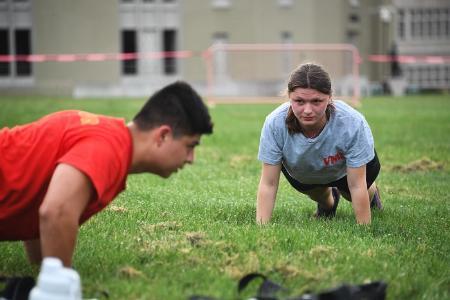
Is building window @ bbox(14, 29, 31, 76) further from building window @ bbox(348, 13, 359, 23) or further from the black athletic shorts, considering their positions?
the black athletic shorts

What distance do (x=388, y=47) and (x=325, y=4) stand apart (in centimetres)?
1048

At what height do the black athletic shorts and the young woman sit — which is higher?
the young woman

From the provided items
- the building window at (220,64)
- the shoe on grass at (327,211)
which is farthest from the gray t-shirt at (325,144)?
the building window at (220,64)

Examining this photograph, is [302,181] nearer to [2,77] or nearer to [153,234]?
[153,234]

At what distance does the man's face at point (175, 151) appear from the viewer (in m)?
3.87

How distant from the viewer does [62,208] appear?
11.6 feet

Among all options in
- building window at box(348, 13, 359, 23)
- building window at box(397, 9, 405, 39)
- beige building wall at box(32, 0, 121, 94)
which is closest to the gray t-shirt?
beige building wall at box(32, 0, 121, 94)

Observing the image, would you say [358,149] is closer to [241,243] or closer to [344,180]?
[344,180]

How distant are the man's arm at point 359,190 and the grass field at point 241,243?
128 mm

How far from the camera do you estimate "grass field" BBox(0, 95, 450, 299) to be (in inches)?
159

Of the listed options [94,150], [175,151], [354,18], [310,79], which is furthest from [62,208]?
[354,18]

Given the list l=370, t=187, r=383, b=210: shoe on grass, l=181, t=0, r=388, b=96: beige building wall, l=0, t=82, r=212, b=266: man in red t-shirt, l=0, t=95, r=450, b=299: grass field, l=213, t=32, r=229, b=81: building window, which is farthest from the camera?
l=181, t=0, r=388, b=96: beige building wall

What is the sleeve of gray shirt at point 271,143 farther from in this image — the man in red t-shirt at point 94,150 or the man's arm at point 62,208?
the man's arm at point 62,208

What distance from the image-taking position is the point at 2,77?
141 feet
